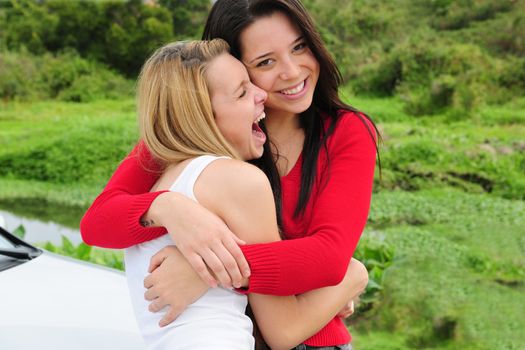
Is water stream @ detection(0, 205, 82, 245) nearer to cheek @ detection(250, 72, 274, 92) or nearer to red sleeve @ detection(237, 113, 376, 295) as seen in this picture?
cheek @ detection(250, 72, 274, 92)

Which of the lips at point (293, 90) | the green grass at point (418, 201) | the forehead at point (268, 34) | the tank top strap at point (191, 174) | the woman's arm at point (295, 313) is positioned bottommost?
the green grass at point (418, 201)

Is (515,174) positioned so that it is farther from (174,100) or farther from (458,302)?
(174,100)

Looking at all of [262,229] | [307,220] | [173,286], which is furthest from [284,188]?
[173,286]

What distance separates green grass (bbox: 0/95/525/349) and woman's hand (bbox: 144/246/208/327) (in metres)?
2.65

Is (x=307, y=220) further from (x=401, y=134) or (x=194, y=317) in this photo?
(x=401, y=134)

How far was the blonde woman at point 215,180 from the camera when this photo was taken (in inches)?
54.9

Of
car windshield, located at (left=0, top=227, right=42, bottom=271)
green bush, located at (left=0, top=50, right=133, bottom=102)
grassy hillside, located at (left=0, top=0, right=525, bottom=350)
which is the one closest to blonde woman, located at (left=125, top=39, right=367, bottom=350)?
car windshield, located at (left=0, top=227, right=42, bottom=271)

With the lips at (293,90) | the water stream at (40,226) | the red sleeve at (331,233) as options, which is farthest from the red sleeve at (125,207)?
the water stream at (40,226)

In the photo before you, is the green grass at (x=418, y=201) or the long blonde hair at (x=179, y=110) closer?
the long blonde hair at (x=179, y=110)

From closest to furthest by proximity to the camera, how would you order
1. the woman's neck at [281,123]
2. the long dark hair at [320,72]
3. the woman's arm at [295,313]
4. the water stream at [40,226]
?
the woman's arm at [295,313]
the long dark hair at [320,72]
the woman's neck at [281,123]
the water stream at [40,226]

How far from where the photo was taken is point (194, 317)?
55.2 inches

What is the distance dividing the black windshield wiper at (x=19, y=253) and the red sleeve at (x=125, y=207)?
58 cm

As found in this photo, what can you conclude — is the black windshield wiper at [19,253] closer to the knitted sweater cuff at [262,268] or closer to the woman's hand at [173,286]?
the woman's hand at [173,286]

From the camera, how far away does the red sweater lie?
1.41 metres
